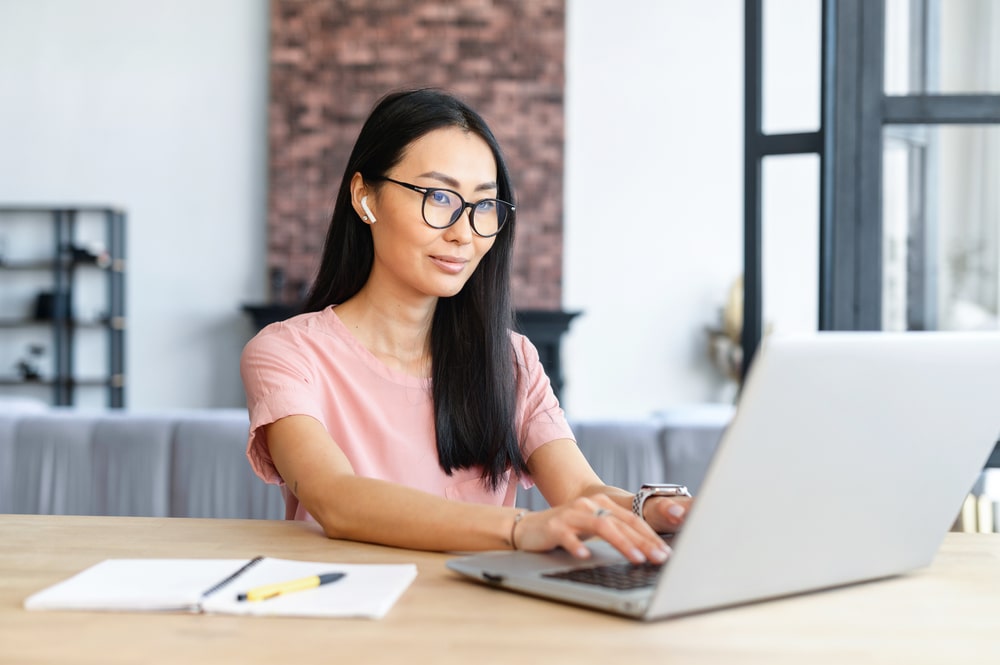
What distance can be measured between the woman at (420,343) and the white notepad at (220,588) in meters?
0.43

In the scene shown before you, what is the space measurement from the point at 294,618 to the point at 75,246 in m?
6.61

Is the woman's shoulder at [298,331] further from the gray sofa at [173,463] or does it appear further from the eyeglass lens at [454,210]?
the gray sofa at [173,463]

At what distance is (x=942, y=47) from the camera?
2.44 meters

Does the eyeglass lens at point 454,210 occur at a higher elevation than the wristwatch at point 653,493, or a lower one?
higher

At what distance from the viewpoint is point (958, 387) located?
92 cm

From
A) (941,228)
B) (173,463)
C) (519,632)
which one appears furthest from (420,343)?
(941,228)

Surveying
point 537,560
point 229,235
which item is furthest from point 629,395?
point 537,560

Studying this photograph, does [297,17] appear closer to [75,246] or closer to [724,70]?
[75,246]

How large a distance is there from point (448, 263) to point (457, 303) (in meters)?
0.19

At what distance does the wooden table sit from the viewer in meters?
0.78

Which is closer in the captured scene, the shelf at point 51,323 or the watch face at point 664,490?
the watch face at point 664,490

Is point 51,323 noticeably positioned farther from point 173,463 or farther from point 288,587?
point 288,587

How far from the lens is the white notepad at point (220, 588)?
0.89 m

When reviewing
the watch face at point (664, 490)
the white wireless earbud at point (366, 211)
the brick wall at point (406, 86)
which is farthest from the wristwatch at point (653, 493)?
the brick wall at point (406, 86)
